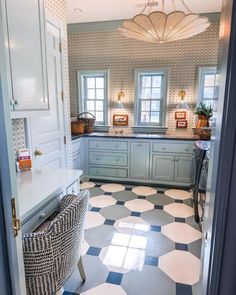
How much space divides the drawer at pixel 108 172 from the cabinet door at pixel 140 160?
18 centimetres

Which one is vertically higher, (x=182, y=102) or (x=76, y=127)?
(x=182, y=102)

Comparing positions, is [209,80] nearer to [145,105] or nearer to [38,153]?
[145,105]

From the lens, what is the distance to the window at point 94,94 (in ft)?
15.6

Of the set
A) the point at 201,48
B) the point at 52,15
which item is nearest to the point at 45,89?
the point at 52,15

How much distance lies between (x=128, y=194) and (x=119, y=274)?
1.82 metres

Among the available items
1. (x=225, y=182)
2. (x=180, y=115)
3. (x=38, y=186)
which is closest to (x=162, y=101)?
(x=180, y=115)

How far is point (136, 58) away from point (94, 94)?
1.15 m

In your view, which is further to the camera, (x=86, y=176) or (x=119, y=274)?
(x=86, y=176)

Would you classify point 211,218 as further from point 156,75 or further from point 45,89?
point 156,75

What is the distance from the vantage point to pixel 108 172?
4332 mm

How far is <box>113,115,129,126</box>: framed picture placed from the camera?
185 inches

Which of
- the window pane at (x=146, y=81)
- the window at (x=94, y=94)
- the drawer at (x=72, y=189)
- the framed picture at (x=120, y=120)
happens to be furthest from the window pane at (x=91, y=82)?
the drawer at (x=72, y=189)

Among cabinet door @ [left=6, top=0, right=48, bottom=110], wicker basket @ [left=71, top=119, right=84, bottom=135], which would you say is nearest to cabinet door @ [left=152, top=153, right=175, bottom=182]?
wicker basket @ [left=71, top=119, right=84, bottom=135]

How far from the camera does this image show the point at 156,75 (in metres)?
4.48
